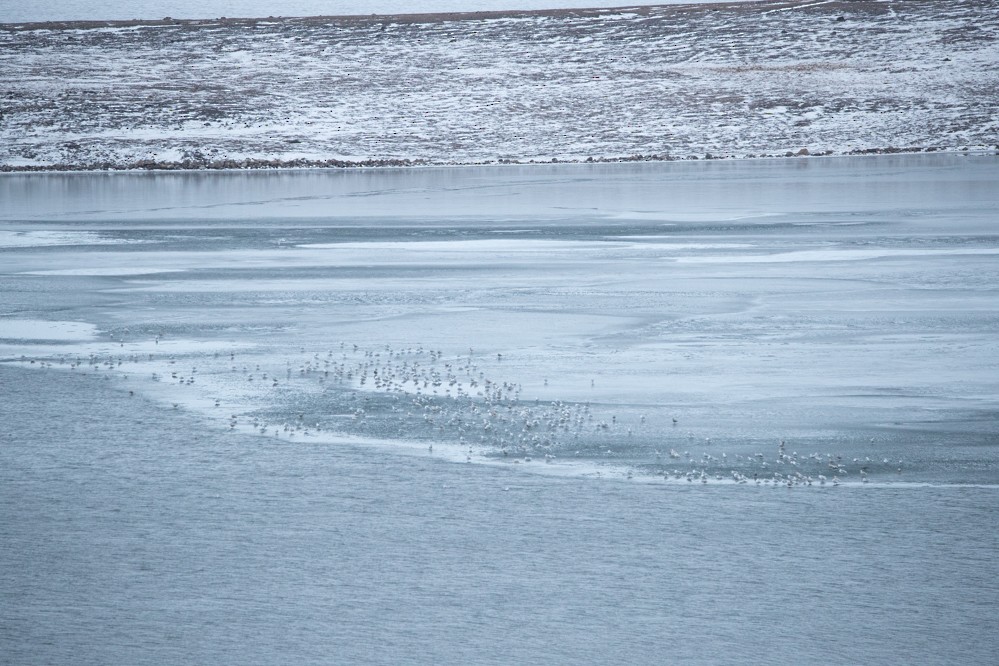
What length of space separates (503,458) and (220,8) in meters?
89.1

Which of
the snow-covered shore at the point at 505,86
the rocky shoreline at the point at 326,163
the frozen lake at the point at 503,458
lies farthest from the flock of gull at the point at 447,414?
the snow-covered shore at the point at 505,86

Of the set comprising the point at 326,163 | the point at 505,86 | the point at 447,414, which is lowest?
the point at 326,163

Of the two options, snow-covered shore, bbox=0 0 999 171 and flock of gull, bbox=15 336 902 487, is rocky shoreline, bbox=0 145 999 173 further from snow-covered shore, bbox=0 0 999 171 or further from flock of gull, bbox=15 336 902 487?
flock of gull, bbox=15 336 902 487

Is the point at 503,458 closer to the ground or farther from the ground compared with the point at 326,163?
farther from the ground

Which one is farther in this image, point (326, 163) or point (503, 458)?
point (326, 163)

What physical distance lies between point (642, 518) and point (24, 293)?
993cm

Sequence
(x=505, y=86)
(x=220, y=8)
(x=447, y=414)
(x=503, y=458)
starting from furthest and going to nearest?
1. (x=220, y=8)
2. (x=505, y=86)
3. (x=447, y=414)
4. (x=503, y=458)

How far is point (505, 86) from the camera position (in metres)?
63.5

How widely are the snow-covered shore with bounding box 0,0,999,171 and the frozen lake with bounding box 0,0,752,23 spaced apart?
6570mm

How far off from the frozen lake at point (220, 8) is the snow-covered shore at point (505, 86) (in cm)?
657

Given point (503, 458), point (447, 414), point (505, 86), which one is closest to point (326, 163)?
point (505, 86)

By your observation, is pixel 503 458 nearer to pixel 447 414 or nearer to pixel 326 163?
pixel 447 414

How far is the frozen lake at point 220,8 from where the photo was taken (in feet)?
295

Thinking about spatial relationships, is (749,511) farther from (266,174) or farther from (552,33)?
(552,33)
